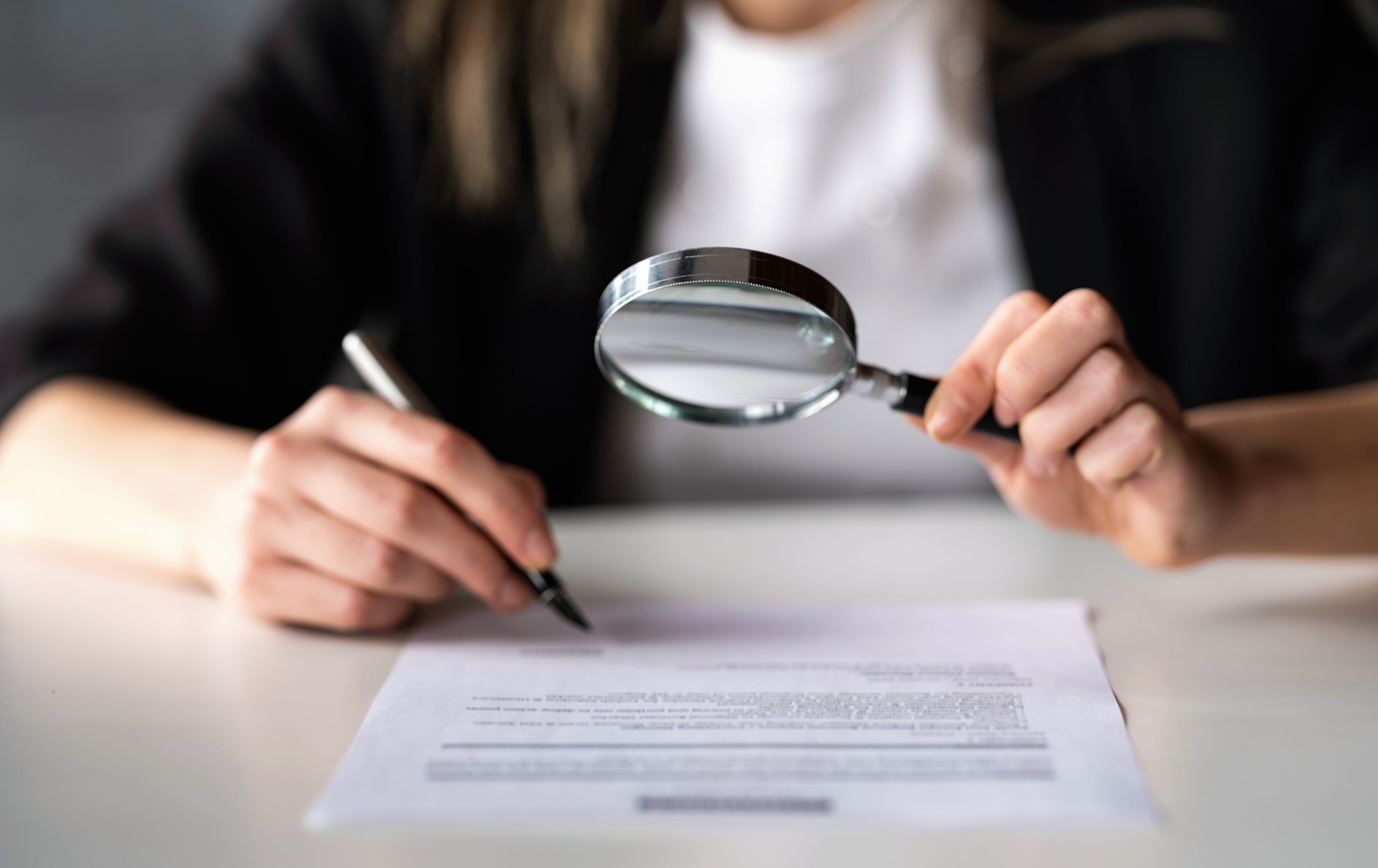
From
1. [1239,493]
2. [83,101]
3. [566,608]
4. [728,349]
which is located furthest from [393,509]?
[83,101]

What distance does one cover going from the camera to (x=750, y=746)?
1.95 feet

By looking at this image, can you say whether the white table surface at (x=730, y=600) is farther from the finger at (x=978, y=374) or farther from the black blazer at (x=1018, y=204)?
the black blazer at (x=1018, y=204)

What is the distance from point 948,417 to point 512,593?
0.33m

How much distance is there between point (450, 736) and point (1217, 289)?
1.21 metres

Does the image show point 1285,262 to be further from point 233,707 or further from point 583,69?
point 233,707

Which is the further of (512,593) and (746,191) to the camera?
(746,191)

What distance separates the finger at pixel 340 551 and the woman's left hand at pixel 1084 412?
0.37m

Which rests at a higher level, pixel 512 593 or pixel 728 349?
pixel 728 349

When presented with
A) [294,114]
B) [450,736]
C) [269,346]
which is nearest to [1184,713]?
[450,736]

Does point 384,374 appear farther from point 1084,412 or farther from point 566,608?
point 1084,412

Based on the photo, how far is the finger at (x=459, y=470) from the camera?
753mm

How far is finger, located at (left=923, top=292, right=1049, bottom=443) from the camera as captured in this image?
0.69 meters

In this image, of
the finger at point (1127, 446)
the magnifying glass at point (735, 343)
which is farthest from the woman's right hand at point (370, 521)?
the finger at point (1127, 446)

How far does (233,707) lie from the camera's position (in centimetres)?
69
